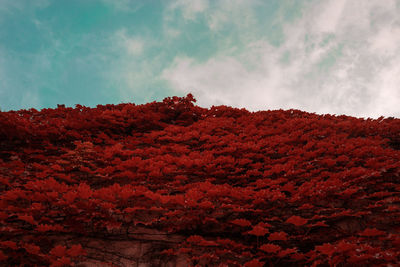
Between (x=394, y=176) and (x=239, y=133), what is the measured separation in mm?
5695

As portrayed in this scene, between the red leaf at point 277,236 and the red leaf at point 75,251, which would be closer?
the red leaf at point 75,251

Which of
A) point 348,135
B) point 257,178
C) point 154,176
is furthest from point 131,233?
point 348,135

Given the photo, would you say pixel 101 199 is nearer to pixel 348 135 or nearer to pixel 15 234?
pixel 15 234

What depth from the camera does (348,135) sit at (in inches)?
405

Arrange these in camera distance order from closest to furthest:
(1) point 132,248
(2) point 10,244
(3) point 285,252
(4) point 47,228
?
(2) point 10,244, (3) point 285,252, (4) point 47,228, (1) point 132,248

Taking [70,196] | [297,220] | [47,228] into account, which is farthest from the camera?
[70,196]

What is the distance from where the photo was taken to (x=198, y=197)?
6.70m

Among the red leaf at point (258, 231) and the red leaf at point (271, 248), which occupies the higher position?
the red leaf at point (258, 231)

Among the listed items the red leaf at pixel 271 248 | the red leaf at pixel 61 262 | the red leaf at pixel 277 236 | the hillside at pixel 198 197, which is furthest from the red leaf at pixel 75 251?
the red leaf at pixel 277 236

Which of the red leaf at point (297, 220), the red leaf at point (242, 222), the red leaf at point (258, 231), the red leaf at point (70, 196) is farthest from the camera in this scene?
the red leaf at point (70, 196)

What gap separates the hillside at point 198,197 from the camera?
5.59 meters

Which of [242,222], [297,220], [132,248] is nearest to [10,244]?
[132,248]

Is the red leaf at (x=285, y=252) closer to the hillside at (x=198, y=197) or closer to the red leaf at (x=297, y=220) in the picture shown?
the hillside at (x=198, y=197)

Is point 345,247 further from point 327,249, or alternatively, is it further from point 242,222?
point 242,222
